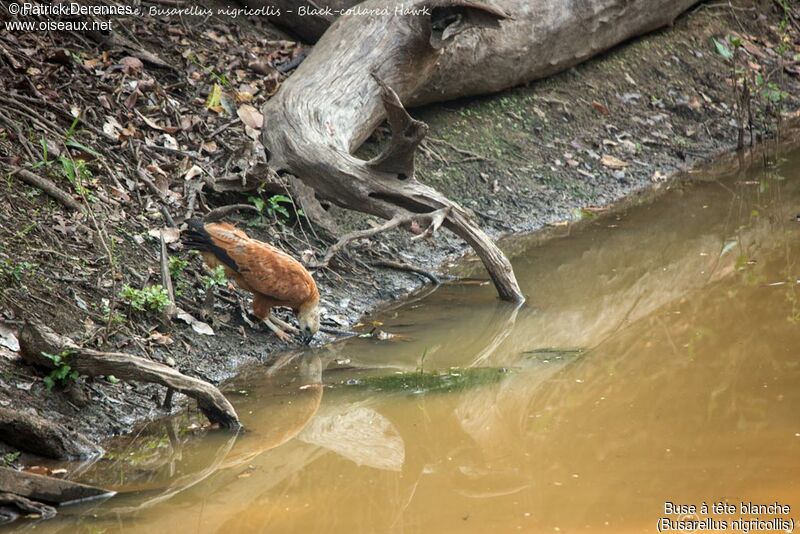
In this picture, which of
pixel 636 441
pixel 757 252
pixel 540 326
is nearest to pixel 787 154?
pixel 757 252

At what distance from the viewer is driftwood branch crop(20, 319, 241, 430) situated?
15.6 feet

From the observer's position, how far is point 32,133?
6.50 metres

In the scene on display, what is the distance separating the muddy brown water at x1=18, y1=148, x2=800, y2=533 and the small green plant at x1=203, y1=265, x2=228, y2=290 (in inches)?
26.1

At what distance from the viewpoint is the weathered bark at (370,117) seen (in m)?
6.79

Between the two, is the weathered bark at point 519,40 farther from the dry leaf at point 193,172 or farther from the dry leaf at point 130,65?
the dry leaf at point 193,172

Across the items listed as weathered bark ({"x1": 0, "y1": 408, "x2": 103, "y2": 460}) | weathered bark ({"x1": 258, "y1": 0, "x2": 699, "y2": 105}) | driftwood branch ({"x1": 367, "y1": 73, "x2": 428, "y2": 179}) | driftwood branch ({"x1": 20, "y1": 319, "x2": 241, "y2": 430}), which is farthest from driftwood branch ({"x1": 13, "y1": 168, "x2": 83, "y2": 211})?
weathered bark ({"x1": 258, "y1": 0, "x2": 699, "y2": 105})

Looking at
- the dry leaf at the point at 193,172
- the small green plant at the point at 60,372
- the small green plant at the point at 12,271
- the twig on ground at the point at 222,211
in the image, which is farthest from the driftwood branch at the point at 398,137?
the small green plant at the point at 60,372

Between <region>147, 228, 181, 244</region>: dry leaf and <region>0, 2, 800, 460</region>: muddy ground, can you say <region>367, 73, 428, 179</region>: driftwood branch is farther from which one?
<region>147, 228, 181, 244</region>: dry leaf

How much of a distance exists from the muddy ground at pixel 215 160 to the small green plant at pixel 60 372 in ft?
0.20

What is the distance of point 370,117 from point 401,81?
1.60ft

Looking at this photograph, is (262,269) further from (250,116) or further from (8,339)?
(250,116)

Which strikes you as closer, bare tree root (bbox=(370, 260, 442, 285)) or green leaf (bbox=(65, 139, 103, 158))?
green leaf (bbox=(65, 139, 103, 158))

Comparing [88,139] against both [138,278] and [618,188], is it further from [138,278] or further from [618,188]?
[618,188]

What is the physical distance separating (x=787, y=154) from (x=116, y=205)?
738 centimetres
